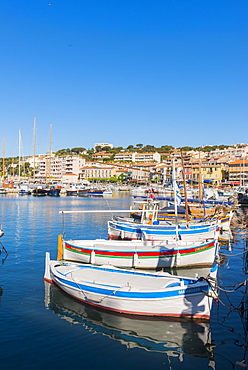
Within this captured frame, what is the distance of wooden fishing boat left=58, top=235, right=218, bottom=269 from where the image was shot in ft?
62.6

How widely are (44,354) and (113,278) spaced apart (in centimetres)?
471

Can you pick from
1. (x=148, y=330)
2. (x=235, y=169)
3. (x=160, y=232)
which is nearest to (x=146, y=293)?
(x=148, y=330)

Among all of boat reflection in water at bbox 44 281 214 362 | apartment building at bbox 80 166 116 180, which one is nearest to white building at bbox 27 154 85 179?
apartment building at bbox 80 166 116 180

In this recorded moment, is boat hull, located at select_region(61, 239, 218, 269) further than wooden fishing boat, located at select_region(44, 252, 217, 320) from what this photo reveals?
Yes

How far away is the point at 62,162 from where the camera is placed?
180 meters

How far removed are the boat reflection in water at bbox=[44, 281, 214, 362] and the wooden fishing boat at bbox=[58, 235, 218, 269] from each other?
552 cm

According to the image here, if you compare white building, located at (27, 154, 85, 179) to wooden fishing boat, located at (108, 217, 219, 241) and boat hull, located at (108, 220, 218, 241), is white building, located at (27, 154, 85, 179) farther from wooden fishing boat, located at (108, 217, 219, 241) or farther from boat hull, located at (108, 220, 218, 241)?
boat hull, located at (108, 220, 218, 241)

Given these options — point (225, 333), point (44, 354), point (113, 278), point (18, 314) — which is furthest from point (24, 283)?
point (225, 333)

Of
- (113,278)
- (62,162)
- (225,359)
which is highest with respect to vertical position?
(62,162)

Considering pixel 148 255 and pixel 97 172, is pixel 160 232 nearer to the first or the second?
pixel 148 255

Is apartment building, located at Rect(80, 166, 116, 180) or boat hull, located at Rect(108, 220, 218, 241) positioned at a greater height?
apartment building, located at Rect(80, 166, 116, 180)

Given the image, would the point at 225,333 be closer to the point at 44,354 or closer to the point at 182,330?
the point at 182,330

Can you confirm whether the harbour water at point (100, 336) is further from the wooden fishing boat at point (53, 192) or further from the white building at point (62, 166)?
the white building at point (62, 166)

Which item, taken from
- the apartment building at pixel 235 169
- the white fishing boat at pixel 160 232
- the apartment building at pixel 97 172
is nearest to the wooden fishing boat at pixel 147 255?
the white fishing boat at pixel 160 232
